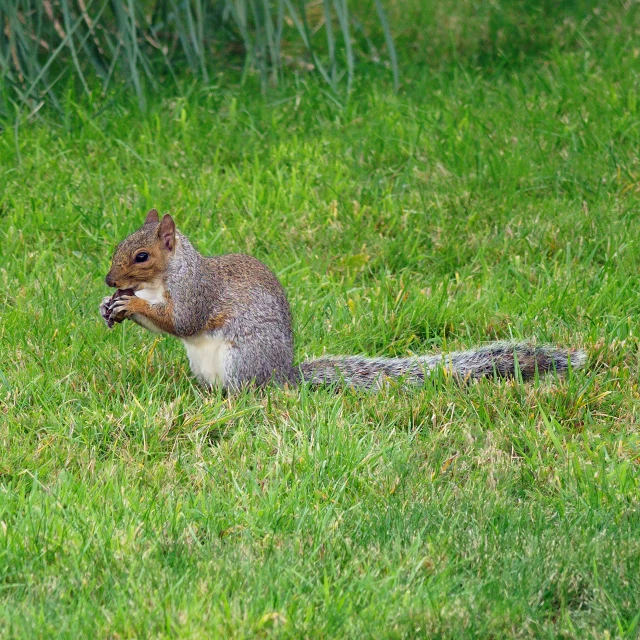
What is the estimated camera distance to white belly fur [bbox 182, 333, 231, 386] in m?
3.42

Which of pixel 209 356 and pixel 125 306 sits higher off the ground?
pixel 125 306

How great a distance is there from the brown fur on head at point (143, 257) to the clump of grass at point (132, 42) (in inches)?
76.1

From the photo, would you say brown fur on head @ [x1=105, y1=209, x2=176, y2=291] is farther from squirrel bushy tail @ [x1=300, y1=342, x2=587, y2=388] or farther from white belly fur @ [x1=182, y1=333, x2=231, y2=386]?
squirrel bushy tail @ [x1=300, y1=342, x2=587, y2=388]

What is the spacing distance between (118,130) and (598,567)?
343 centimetres

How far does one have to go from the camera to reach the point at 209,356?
346 centimetres

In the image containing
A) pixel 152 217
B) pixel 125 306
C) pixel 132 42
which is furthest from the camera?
pixel 132 42

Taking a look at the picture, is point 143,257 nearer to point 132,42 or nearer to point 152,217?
point 152,217

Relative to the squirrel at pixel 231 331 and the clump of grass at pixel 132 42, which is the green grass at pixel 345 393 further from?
the clump of grass at pixel 132 42

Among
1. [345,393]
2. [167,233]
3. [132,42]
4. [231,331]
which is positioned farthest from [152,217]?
[132,42]

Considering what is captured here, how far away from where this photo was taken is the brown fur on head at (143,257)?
3.45m

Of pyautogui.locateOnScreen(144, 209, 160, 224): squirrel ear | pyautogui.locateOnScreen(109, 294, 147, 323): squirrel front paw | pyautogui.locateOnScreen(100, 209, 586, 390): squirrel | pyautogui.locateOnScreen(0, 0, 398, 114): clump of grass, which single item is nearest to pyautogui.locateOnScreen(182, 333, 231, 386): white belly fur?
pyautogui.locateOnScreen(100, 209, 586, 390): squirrel

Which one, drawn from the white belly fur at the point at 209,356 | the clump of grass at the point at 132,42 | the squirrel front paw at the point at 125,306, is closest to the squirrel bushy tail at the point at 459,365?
the white belly fur at the point at 209,356

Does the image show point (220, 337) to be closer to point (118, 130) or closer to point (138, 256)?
point (138, 256)

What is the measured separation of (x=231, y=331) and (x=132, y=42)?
2.28 m
